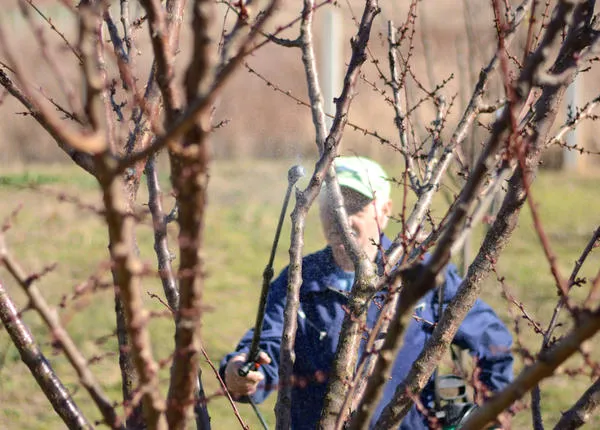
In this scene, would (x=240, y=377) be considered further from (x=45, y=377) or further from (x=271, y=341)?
A: (x=45, y=377)

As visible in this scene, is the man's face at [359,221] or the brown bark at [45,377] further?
the man's face at [359,221]

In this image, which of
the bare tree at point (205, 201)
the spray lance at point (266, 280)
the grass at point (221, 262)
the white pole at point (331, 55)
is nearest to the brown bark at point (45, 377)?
the bare tree at point (205, 201)

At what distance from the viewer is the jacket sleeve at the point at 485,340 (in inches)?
123

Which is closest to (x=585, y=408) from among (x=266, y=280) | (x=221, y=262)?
(x=266, y=280)

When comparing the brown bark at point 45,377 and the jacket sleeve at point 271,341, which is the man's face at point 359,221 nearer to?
the jacket sleeve at point 271,341

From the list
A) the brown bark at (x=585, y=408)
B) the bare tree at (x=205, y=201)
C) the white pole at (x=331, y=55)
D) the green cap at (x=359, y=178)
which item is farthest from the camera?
the white pole at (x=331, y=55)

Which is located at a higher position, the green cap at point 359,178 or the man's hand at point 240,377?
the green cap at point 359,178

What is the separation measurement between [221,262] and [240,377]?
6.37 m

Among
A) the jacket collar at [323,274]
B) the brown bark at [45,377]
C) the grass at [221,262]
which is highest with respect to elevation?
the grass at [221,262]

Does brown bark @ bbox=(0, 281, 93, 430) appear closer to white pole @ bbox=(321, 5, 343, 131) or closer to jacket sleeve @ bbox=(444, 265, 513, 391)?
jacket sleeve @ bbox=(444, 265, 513, 391)

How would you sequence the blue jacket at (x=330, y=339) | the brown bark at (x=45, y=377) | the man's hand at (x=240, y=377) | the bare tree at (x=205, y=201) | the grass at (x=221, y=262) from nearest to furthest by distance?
the bare tree at (x=205, y=201)
the brown bark at (x=45, y=377)
the man's hand at (x=240, y=377)
the blue jacket at (x=330, y=339)
the grass at (x=221, y=262)

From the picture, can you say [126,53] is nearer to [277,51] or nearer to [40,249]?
[40,249]

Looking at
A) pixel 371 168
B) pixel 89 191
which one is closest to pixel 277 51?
pixel 89 191

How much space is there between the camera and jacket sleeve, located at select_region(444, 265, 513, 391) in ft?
10.2
